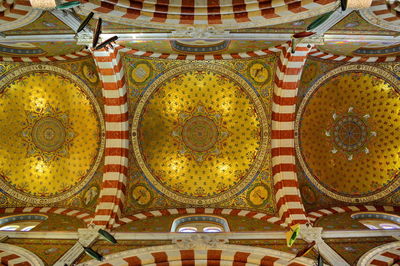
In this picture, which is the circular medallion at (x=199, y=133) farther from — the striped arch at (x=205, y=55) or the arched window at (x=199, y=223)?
the arched window at (x=199, y=223)

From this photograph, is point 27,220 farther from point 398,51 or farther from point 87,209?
point 398,51

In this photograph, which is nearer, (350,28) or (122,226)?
(350,28)

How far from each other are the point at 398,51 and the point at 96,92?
981 centimetres


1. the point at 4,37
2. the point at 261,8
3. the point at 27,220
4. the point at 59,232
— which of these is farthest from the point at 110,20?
the point at 27,220

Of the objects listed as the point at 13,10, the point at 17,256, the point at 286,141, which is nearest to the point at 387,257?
the point at 286,141

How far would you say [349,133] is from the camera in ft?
34.3

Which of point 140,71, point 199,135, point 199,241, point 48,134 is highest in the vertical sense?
point 140,71

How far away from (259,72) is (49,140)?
772cm

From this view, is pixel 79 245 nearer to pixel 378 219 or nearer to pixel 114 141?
pixel 114 141

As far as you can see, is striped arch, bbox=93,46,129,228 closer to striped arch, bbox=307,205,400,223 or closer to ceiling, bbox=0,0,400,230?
ceiling, bbox=0,0,400,230

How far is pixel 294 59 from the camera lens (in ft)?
28.4

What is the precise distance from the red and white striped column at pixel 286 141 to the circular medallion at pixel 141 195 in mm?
4374

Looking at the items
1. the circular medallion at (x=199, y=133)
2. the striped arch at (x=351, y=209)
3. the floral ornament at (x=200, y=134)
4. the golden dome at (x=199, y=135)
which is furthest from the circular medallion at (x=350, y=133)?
the circular medallion at (x=199, y=133)

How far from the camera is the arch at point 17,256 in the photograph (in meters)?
6.98
